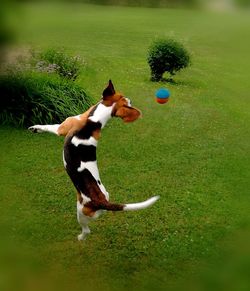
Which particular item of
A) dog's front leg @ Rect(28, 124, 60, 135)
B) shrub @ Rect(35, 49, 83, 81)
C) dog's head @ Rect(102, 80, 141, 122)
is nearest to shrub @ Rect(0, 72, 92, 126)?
shrub @ Rect(35, 49, 83, 81)

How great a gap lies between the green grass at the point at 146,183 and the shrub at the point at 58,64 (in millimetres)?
626

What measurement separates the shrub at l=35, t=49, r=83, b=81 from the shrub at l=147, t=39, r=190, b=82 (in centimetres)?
236

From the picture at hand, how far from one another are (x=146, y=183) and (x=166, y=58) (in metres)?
5.58

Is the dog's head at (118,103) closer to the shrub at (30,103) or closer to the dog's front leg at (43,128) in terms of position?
the dog's front leg at (43,128)

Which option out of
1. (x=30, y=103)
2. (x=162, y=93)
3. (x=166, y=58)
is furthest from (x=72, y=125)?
(x=166, y=58)

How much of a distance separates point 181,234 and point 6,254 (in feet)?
9.32

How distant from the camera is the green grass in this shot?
1.61m

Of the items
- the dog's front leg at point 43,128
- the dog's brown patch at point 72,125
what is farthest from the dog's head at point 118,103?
the dog's front leg at point 43,128

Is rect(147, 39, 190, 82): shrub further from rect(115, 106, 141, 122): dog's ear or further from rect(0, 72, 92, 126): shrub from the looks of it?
rect(115, 106, 141, 122): dog's ear

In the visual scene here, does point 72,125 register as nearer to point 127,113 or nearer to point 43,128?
point 43,128

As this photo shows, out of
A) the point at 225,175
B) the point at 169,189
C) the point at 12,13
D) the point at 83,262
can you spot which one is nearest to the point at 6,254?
the point at 12,13

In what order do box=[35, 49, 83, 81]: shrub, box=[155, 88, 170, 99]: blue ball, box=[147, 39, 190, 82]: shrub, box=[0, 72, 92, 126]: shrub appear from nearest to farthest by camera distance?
box=[155, 88, 170, 99]: blue ball → box=[0, 72, 92, 126]: shrub → box=[35, 49, 83, 81]: shrub → box=[147, 39, 190, 82]: shrub

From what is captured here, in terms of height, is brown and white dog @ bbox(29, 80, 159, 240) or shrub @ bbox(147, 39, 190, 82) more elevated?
brown and white dog @ bbox(29, 80, 159, 240)

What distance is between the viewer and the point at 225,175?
6.17 m
